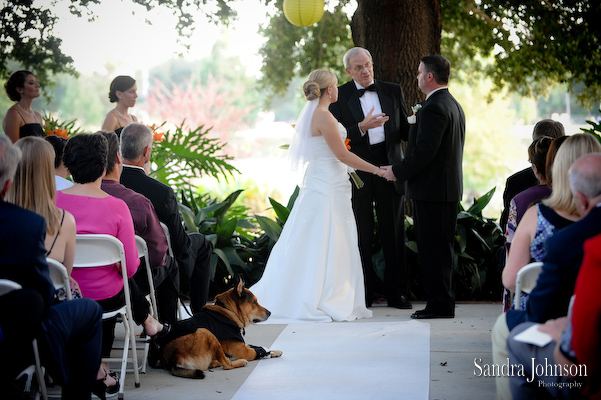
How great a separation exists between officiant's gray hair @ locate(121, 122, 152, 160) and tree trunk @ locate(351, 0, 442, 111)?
12.4 ft

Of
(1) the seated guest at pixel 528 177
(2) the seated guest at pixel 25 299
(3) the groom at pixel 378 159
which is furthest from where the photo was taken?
(3) the groom at pixel 378 159

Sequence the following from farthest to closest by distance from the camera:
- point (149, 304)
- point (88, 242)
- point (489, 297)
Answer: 1. point (489, 297)
2. point (149, 304)
3. point (88, 242)

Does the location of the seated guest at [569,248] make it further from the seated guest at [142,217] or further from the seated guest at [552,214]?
the seated guest at [142,217]

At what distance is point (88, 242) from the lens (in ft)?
11.6

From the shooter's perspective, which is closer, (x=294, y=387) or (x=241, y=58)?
(x=294, y=387)

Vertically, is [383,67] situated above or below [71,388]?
above

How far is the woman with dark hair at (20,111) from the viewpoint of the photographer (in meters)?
6.90

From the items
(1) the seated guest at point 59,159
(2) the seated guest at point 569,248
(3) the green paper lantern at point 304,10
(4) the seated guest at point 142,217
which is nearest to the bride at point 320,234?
(4) the seated guest at point 142,217

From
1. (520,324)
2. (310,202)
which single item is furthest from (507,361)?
(310,202)

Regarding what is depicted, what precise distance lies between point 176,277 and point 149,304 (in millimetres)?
602

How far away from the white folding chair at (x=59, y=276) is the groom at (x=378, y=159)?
144 inches

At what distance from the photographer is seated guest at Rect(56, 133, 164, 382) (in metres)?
3.70

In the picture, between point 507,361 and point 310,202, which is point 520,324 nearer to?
point 507,361

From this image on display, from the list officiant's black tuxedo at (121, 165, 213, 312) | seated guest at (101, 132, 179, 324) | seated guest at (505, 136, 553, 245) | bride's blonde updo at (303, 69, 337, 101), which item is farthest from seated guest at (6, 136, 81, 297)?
bride's blonde updo at (303, 69, 337, 101)
